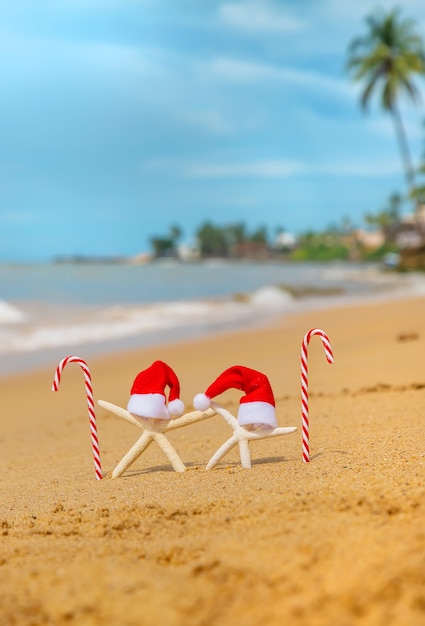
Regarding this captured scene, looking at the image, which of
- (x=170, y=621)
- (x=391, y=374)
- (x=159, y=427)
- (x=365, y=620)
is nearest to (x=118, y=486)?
(x=159, y=427)

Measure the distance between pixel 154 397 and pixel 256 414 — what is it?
0.61m

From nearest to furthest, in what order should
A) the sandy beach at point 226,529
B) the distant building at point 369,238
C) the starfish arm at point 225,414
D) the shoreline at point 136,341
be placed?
the sandy beach at point 226,529, the starfish arm at point 225,414, the shoreline at point 136,341, the distant building at point 369,238

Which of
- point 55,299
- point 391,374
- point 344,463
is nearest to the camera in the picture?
point 344,463

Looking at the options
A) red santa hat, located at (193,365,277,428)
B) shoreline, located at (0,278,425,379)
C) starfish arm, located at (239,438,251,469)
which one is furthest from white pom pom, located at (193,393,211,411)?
shoreline, located at (0,278,425,379)

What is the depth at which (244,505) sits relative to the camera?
3.65m

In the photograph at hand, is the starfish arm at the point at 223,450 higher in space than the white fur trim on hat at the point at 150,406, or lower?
lower

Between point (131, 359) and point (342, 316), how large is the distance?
24.8ft

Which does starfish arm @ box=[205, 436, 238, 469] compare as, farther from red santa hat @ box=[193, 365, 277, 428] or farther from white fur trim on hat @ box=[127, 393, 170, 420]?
white fur trim on hat @ box=[127, 393, 170, 420]

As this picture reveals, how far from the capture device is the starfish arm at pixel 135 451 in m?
4.44

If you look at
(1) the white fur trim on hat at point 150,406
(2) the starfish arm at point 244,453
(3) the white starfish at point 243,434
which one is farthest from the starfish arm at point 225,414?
(1) the white fur trim on hat at point 150,406

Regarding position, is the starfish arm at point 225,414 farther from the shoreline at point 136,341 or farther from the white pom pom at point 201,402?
the shoreline at point 136,341

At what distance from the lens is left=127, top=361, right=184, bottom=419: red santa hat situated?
430cm

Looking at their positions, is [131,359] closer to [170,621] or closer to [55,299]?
[170,621]

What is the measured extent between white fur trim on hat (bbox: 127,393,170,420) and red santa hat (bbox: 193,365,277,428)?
0.21 meters
